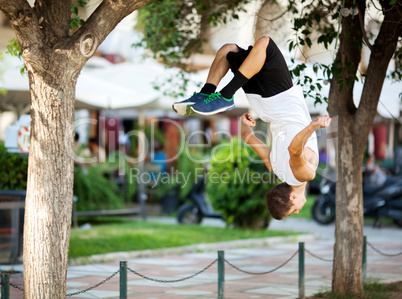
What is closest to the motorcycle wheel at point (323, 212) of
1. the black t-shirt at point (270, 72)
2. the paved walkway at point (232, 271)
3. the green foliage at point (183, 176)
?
the paved walkway at point (232, 271)

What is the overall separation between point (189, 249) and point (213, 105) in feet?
24.6

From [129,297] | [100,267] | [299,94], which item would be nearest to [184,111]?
[299,94]

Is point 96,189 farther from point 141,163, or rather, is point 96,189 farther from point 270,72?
point 270,72

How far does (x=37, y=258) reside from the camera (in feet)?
19.2

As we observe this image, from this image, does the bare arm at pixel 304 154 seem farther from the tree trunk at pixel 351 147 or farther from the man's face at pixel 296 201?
the tree trunk at pixel 351 147

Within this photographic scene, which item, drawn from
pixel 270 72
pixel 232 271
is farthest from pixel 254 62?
pixel 232 271

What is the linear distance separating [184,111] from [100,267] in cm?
587

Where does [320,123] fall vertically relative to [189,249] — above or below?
above

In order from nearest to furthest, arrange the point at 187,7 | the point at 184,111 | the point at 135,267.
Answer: the point at 184,111 → the point at 187,7 → the point at 135,267

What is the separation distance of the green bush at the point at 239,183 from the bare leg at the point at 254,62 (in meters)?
8.73

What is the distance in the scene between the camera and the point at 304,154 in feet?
18.2

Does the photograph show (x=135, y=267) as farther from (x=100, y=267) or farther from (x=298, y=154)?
(x=298, y=154)

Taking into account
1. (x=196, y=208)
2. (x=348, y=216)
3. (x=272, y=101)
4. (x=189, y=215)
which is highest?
(x=272, y=101)

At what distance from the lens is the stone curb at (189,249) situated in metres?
10.9
